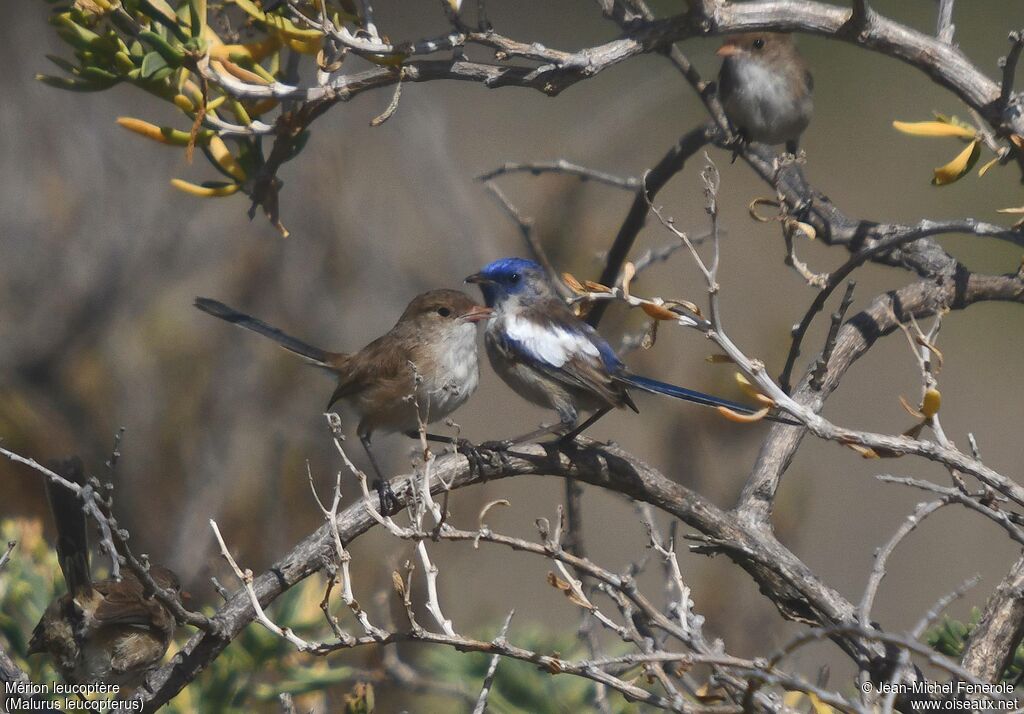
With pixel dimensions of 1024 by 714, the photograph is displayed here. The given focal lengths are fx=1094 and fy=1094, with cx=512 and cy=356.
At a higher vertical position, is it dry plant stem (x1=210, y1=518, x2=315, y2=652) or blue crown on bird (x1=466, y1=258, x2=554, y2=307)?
blue crown on bird (x1=466, y1=258, x2=554, y2=307)

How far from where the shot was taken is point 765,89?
170 inches

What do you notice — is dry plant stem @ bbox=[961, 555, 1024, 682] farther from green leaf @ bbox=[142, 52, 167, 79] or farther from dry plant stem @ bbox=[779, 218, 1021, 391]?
green leaf @ bbox=[142, 52, 167, 79]

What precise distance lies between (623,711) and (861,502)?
21.8 feet

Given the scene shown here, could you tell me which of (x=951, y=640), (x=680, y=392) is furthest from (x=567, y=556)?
(x=951, y=640)

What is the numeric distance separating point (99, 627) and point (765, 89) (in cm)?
311

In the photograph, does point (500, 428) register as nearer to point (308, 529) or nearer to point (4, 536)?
point (308, 529)

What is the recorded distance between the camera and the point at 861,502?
9.67 metres

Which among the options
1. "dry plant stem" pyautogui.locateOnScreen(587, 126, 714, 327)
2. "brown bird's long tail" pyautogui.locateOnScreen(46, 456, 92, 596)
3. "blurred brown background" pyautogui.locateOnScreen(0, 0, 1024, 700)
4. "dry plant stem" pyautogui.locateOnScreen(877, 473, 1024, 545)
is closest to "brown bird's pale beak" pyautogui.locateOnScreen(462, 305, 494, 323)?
"dry plant stem" pyautogui.locateOnScreen(587, 126, 714, 327)

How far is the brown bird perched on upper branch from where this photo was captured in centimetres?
432

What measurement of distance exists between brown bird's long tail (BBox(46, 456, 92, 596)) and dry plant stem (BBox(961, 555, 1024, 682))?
207 centimetres

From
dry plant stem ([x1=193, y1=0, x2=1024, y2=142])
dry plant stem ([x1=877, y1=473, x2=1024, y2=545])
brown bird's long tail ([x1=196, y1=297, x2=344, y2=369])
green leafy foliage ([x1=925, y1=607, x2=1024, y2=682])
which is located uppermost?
dry plant stem ([x1=193, y1=0, x2=1024, y2=142])

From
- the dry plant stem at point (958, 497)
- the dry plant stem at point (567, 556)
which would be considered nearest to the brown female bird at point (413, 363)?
the dry plant stem at point (567, 556)

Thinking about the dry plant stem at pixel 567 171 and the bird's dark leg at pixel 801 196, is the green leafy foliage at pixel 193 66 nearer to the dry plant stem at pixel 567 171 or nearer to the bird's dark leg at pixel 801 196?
the dry plant stem at pixel 567 171

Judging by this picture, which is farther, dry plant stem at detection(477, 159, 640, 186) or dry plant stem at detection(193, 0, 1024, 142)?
dry plant stem at detection(477, 159, 640, 186)
